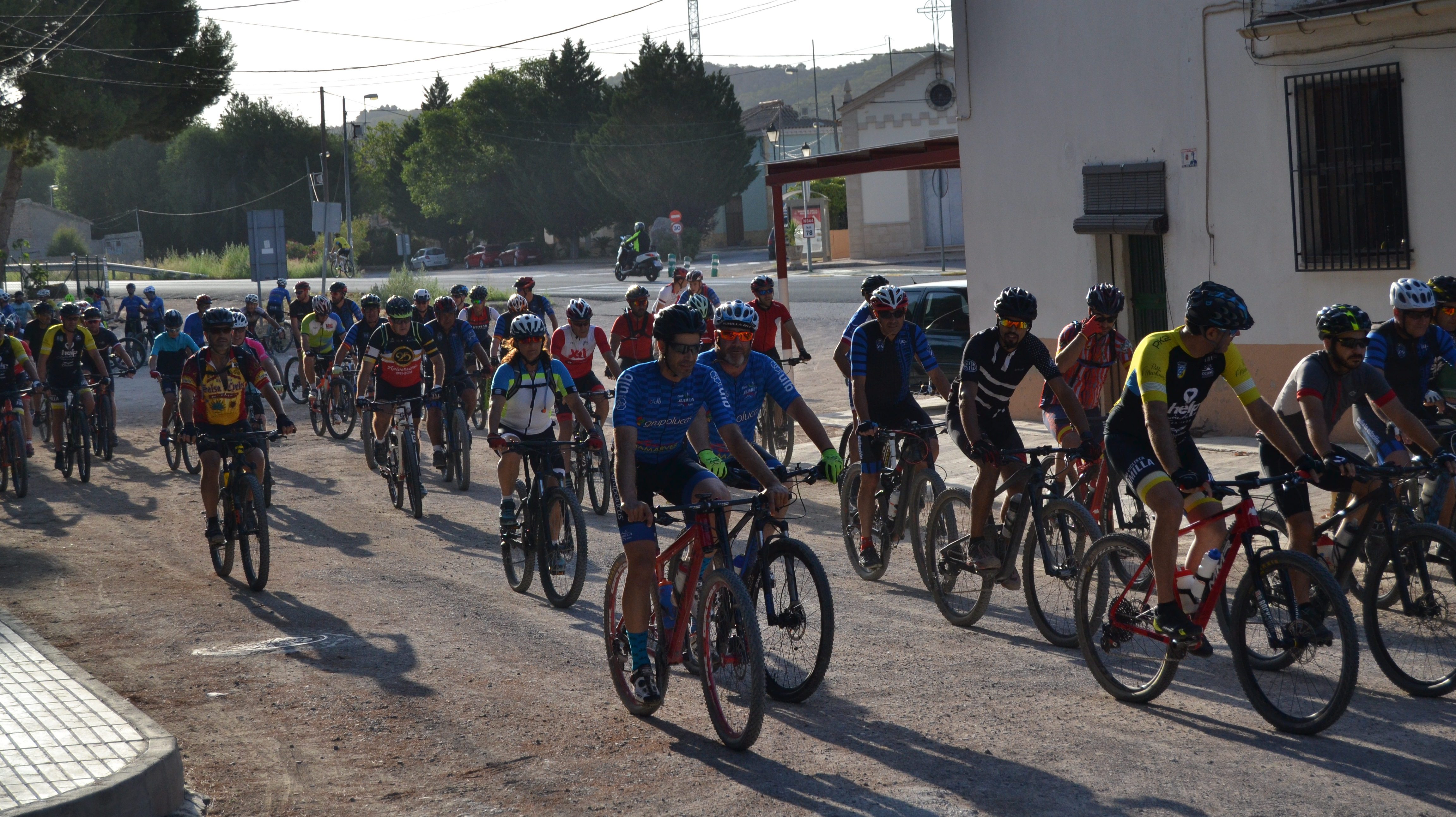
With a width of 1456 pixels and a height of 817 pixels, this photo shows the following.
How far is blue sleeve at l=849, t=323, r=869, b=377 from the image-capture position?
A: 9.23m

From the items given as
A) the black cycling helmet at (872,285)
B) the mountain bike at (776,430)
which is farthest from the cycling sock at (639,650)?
the mountain bike at (776,430)

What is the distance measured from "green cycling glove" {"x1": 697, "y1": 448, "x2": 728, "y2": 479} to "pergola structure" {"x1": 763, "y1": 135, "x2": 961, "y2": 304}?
1199 centimetres

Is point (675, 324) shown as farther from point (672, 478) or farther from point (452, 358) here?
point (452, 358)

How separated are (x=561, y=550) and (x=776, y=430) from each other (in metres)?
6.44

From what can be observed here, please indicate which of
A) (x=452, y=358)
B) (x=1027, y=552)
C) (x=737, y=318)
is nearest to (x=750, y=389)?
(x=737, y=318)

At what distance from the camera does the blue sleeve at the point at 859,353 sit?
30.3 ft

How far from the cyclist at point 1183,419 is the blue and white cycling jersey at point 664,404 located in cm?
187

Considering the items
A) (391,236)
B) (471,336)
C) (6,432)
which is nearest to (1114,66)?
(471,336)

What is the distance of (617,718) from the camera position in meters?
6.57

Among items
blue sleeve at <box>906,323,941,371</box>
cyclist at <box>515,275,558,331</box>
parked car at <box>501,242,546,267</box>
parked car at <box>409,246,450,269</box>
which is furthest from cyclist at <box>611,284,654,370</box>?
parked car at <box>409,246,450,269</box>

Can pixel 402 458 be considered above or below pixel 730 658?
above

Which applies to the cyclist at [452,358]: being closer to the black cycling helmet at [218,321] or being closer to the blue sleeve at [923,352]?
the black cycling helmet at [218,321]

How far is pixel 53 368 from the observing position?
1655 centimetres

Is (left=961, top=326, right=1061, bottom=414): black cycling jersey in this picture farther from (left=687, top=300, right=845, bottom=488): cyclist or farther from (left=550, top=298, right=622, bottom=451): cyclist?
(left=550, top=298, right=622, bottom=451): cyclist
